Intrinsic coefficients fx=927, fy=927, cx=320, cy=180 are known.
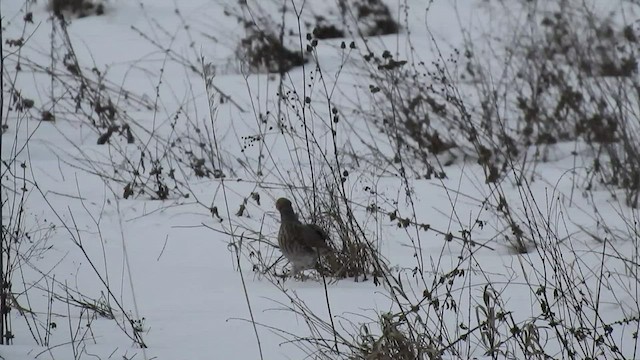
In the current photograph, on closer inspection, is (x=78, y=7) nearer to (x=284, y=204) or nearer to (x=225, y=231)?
(x=225, y=231)

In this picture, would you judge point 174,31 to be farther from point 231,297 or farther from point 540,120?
point 231,297

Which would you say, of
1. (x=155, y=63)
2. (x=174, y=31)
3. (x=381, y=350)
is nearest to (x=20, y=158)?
(x=155, y=63)

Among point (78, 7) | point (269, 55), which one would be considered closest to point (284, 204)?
point (269, 55)

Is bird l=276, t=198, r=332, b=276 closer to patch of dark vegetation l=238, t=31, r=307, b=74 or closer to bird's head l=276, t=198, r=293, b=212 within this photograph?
bird's head l=276, t=198, r=293, b=212

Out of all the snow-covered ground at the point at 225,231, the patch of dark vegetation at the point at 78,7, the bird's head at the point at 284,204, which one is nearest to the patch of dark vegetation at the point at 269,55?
the snow-covered ground at the point at 225,231

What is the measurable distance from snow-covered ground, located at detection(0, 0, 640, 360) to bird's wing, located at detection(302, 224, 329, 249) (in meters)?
0.17

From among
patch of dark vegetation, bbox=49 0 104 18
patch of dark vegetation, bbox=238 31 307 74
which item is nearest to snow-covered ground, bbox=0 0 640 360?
patch of dark vegetation, bbox=238 31 307 74

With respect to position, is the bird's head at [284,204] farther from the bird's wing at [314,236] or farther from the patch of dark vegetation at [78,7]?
the patch of dark vegetation at [78,7]

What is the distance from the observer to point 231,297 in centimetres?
327

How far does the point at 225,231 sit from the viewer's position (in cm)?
410

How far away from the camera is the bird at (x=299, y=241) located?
329 cm

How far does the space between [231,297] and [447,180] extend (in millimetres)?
2312

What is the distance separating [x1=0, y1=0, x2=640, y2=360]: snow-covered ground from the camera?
2.83 meters

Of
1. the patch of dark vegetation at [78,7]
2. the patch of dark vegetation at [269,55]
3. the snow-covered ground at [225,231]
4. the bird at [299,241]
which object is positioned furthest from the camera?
the patch of dark vegetation at [78,7]
